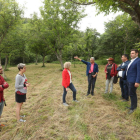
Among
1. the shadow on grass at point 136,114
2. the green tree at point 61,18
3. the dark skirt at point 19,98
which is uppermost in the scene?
the green tree at point 61,18

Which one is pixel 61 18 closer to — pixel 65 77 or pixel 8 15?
pixel 8 15

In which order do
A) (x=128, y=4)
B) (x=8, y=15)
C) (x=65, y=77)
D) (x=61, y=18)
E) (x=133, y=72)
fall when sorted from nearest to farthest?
(x=133, y=72), (x=65, y=77), (x=128, y=4), (x=8, y=15), (x=61, y=18)

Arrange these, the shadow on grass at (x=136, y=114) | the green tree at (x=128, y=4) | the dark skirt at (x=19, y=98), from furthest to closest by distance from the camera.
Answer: the green tree at (x=128, y=4) → the shadow on grass at (x=136, y=114) → the dark skirt at (x=19, y=98)

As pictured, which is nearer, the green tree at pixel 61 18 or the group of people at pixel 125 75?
the group of people at pixel 125 75

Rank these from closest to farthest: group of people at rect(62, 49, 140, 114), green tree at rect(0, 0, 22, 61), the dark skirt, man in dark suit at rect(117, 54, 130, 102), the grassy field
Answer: the grassy field → the dark skirt → group of people at rect(62, 49, 140, 114) → man in dark suit at rect(117, 54, 130, 102) → green tree at rect(0, 0, 22, 61)

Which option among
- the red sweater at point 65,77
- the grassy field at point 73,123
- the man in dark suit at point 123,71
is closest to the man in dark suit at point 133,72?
the grassy field at point 73,123

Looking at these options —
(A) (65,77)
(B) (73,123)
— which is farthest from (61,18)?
(B) (73,123)

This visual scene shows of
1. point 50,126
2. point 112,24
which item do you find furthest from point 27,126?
point 112,24

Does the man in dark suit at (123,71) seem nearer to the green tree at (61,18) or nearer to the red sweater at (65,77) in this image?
the red sweater at (65,77)

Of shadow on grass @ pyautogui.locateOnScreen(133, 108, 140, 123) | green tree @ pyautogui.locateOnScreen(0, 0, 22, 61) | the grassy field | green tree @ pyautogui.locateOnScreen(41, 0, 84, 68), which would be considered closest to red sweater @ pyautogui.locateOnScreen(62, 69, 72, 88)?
the grassy field

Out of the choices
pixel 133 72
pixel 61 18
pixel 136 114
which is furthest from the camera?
pixel 61 18

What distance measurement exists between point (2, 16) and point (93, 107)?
10936 millimetres

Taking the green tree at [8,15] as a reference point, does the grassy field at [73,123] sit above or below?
below

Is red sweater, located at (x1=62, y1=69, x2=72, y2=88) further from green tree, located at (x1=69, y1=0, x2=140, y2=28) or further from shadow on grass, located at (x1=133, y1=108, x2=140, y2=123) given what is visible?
green tree, located at (x1=69, y1=0, x2=140, y2=28)
